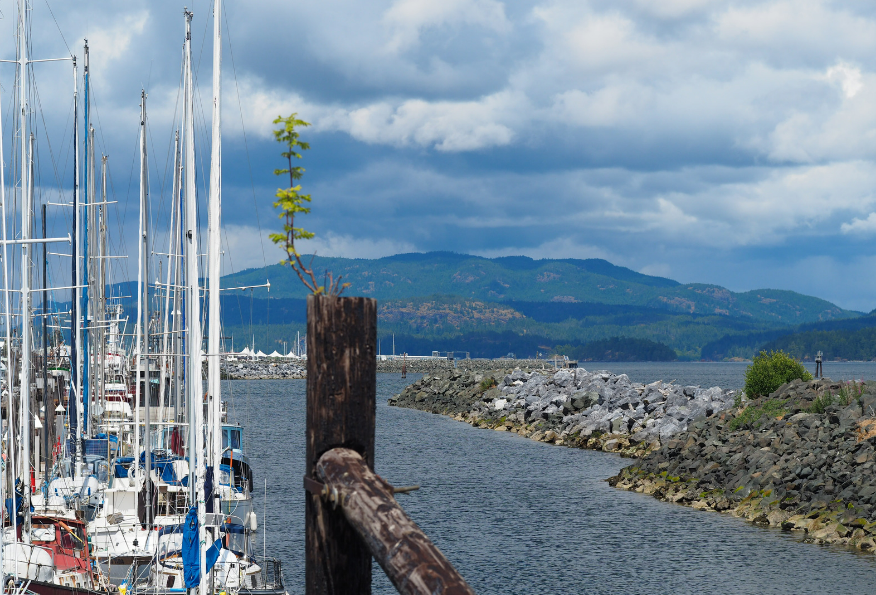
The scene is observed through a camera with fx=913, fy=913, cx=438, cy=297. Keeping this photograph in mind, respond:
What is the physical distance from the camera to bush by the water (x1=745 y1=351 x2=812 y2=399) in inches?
1890

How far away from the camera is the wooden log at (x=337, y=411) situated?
18.6 feet

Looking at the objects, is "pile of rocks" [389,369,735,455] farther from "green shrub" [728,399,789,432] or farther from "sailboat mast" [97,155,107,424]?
"sailboat mast" [97,155,107,424]

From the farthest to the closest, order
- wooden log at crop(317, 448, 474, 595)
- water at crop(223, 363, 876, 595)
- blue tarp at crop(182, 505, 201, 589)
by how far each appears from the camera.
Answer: water at crop(223, 363, 876, 595) < blue tarp at crop(182, 505, 201, 589) < wooden log at crop(317, 448, 474, 595)

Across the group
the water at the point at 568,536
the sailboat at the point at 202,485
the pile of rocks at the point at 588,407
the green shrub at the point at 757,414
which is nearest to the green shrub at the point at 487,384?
the pile of rocks at the point at 588,407

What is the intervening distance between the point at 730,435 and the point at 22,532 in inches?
1248

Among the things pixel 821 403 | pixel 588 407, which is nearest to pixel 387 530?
pixel 821 403

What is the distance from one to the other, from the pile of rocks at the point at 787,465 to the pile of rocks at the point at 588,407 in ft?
30.1

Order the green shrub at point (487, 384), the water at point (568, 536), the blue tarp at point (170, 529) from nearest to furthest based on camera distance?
the blue tarp at point (170, 529), the water at point (568, 536), the green shrub at point (487, 384)

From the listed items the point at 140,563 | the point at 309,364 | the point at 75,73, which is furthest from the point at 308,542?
the point at 75,73

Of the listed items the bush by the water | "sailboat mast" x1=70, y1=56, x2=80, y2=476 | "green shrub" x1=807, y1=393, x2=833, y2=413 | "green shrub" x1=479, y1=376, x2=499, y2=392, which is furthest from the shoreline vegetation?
"green shrub" x1=479, y1=376, x2=499, y2=392

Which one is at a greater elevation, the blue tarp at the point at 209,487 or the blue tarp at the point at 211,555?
the blue tarp at the point at 209,487

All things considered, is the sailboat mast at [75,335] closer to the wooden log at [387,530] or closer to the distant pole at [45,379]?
the distant pole at [45,379]

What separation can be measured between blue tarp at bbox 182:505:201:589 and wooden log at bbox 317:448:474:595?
11.7 meters

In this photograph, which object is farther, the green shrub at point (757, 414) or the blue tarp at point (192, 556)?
Result: the green shrub at point (757, 414)
